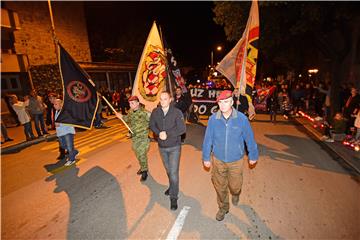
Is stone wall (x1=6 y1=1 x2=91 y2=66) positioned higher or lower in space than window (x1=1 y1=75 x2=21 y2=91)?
higher

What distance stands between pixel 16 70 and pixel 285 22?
16.9 metres

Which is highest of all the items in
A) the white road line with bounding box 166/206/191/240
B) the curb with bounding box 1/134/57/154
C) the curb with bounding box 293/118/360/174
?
the white road line with bounding box 166/206/191/240

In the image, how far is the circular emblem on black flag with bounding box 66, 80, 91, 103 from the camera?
489 cm

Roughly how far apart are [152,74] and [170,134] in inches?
88.8

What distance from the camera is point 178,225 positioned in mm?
3467

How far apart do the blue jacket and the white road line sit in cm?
122

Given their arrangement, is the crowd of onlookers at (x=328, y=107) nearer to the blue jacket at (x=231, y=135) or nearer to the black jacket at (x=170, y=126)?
the blue jacket at (x=231, y=135)

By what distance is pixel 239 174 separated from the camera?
338 cm

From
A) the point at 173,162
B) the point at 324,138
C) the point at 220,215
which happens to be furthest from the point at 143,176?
the point at 324,138

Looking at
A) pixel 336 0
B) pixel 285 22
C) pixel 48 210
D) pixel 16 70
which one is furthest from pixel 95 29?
pixel 48 210

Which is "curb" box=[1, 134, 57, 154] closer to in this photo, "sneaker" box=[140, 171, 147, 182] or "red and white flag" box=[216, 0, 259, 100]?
"sneaker" box=[140, 171, 147, 182]

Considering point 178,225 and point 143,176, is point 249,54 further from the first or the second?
point 178,225

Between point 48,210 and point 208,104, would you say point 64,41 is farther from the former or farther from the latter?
point 48,210

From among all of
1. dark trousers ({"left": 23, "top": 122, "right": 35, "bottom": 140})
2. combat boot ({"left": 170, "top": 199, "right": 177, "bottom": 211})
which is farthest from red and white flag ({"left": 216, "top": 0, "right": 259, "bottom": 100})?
dark trousers ({"left": 23, "top": 122, "right": 35, "bottom": 140})
